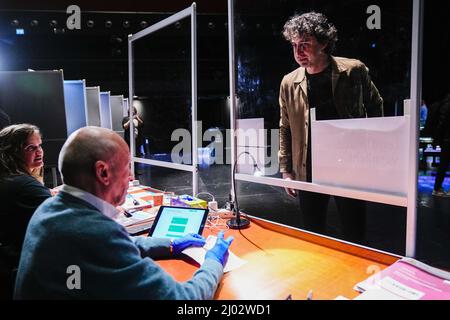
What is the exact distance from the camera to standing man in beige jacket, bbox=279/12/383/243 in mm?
1543

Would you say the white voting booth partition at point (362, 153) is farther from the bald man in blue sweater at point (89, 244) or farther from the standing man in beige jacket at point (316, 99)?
the bald man in blue sweater at point (89, 244)

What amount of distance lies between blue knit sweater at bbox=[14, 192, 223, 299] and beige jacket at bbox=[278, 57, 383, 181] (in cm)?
117

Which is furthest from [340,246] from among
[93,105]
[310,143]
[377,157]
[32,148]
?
[93,105]

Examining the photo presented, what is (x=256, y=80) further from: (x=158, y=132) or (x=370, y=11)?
(x=158, y=132)

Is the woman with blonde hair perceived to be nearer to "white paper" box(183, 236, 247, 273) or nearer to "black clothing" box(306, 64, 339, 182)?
"white paper" box(183, 236, 247, 273)

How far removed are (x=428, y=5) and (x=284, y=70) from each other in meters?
4.01

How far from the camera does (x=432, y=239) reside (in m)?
3.12

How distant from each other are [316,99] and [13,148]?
5.68 ft

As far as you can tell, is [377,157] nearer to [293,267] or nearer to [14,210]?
[293,267]

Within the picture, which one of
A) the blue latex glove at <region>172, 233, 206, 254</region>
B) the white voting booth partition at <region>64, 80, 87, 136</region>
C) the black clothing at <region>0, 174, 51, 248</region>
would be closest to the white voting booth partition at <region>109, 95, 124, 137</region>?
the white voting booth partition at <region>64, 80, 87, 136</region>

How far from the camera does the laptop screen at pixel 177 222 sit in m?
1.55

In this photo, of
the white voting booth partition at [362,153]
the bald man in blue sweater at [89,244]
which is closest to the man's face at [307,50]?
the white voting booth partition at [362,153]

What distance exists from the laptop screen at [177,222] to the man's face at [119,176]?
1.96ft
